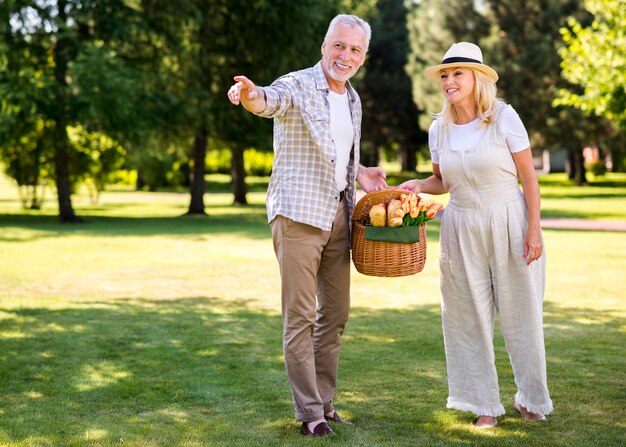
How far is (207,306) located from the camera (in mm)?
9766

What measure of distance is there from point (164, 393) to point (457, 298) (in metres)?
2.12

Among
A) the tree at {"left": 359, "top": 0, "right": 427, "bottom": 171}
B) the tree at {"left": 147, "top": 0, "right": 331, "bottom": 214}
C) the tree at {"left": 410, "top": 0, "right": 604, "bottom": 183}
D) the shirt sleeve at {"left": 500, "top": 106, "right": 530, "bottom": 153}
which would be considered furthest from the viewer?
the tree at {"left": 359, "top": 0, "right": 427, "bottom": 171}

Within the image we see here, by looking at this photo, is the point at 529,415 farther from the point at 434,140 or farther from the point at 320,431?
the point at 434,140

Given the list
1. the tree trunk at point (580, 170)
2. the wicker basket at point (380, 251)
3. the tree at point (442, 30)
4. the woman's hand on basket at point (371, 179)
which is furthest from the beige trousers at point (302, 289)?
the tree trunk at point (580, 170)

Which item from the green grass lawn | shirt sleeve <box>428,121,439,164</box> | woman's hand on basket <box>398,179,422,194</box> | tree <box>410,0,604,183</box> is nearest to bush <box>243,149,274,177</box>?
tree <box>410,0,604,183</box>

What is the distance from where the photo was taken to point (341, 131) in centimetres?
491

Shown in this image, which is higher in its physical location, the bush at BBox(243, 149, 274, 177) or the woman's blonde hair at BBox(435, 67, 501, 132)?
the woman's blonde hair at BBox(435, 67, 501, 132)

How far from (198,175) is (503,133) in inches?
959

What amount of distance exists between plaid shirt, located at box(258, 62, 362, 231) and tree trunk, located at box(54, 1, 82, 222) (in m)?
20.2

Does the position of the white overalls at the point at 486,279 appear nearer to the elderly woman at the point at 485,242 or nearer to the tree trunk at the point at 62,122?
the elderly woman at the point at 485,242

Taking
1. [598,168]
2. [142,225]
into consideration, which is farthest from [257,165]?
[142,225]

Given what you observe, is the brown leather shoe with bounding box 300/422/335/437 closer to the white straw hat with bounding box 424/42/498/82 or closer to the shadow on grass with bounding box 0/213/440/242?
the white straw hat with bounding box 424/42/498/82

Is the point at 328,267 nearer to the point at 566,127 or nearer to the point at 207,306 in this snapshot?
the point at 207,306

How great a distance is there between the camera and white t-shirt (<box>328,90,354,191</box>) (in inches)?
193
